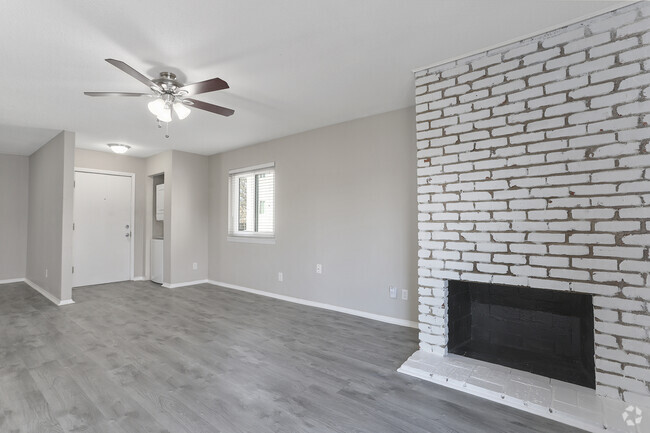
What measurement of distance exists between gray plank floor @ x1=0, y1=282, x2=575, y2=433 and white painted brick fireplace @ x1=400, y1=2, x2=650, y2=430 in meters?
0.69

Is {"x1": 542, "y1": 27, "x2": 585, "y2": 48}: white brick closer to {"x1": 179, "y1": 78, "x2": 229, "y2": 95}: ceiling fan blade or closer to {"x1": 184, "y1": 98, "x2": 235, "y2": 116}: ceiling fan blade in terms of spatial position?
{"x1": 179, "y1": 78, "x2": 229, "y2": 95}: ceiling fan blade

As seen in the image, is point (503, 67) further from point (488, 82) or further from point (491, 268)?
point (491, 268)

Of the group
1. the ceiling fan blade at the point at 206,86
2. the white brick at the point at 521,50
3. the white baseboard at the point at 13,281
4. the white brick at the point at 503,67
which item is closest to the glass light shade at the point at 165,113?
the ceiling fan blade at the point at 206,86

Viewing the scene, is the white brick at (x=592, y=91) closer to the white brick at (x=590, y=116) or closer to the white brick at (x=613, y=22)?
the white brick at (x=590, y=116)

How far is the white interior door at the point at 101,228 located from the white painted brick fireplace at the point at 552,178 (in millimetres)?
5810

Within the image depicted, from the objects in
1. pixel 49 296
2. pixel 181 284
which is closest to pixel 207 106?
pixel 181 284

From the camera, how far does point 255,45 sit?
7.84 ft

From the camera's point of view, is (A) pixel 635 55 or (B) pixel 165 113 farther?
(B) pixel 165 113

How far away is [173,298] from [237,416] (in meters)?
3.42

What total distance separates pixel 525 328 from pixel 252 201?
14.0ft

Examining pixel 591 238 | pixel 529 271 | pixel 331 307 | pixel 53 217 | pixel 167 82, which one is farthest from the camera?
pixel 53 217

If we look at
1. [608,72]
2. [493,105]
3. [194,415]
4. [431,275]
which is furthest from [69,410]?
[608,72]

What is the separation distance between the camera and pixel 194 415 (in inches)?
74.7

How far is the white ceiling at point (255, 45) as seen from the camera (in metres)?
2.00
